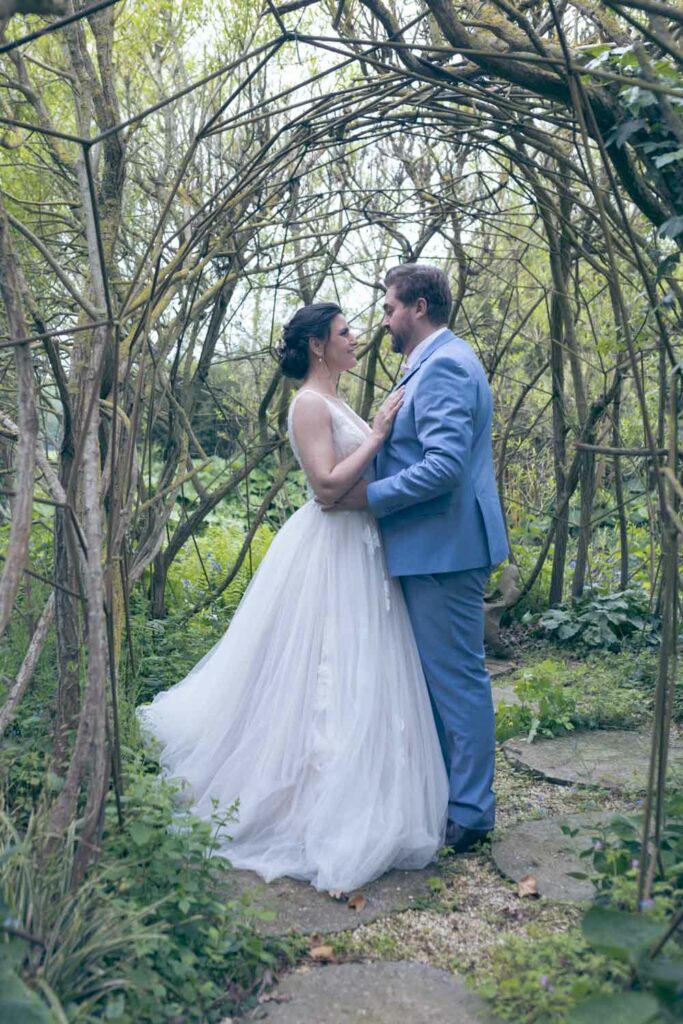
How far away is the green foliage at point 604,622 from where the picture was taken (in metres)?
5.90

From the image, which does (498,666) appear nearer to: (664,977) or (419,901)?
(419,901)

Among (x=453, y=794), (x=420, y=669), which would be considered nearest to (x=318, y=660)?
(x=420, y=669)

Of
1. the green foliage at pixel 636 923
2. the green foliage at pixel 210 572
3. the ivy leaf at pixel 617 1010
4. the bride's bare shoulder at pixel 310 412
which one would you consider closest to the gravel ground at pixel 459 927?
the green foliage at pixel 636 923

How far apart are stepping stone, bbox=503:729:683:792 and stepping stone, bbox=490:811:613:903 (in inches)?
14.1

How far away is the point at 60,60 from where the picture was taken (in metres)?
5.43

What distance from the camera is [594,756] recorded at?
Result: 4.30 metres

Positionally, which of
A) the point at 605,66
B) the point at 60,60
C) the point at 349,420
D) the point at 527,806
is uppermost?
the point at 60,60

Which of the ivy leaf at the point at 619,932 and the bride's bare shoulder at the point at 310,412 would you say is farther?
the bride's bare shoulder at the point at 310,412

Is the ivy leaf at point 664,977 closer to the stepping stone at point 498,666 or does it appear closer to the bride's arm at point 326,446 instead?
the bride's arm at point 326,446

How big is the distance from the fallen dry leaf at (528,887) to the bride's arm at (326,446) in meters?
1.42

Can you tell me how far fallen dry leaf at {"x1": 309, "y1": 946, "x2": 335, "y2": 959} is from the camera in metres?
2.66

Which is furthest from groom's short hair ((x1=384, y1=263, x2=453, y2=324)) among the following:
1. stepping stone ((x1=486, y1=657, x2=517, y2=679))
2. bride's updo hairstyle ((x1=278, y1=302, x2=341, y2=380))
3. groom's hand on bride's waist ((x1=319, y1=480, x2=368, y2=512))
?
stepping stone ((x1=486, y1=657, x2=517, y2=679))

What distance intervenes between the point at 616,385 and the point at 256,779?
3.39 metres

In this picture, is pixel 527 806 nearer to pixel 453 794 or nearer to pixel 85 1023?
pixel 453 794
